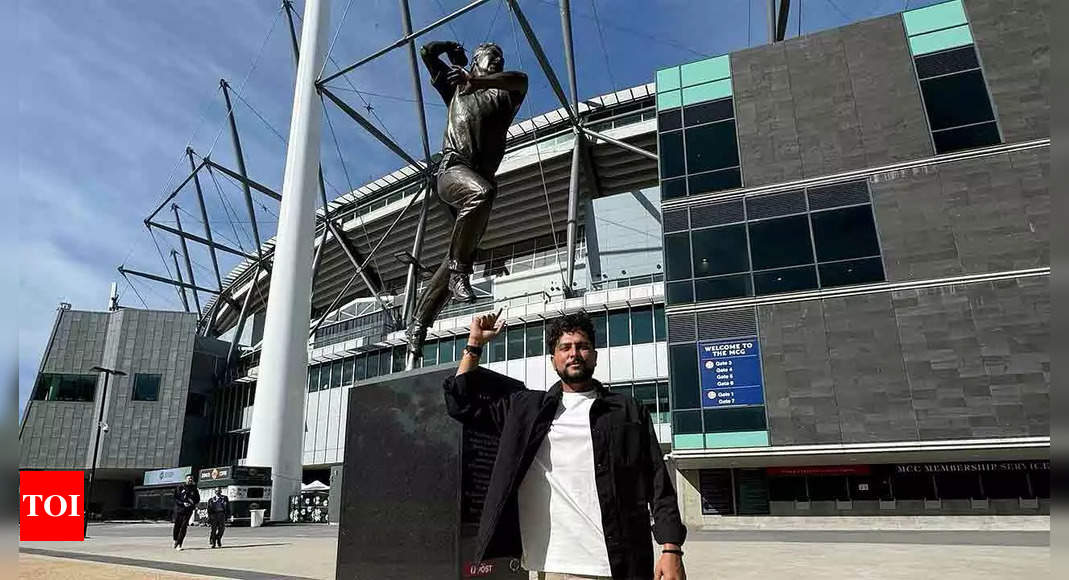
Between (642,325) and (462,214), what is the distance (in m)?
24.9

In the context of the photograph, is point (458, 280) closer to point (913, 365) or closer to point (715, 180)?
point (913, 365)

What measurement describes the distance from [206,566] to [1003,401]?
20382mm

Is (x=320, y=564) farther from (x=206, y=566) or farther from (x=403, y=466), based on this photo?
(x=403, y=466)

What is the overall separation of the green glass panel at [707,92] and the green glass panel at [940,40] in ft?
20.6

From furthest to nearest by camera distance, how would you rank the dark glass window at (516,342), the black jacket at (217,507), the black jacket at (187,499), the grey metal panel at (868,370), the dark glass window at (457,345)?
the dark glass window at (457,345), the dark glass window at (516,342), the grey metal panel at (868,370), the black jacket at (217,507), the black jacket at (187,499)

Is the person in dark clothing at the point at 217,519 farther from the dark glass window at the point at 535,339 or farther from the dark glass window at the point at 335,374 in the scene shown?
the dark glass window at the point at 335,374

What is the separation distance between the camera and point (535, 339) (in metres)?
33.3

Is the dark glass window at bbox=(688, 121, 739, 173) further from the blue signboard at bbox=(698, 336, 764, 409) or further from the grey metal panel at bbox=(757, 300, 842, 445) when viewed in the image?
the blue signboard at bbox=(698, 336, 764, 409)

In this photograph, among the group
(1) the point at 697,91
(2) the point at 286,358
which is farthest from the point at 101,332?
(1) the point at 697,91

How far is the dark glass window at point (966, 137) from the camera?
2097 centimetres

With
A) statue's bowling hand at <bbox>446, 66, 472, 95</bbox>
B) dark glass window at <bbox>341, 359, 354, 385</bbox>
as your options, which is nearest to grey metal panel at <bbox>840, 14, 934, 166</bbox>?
statue's bowling hand at <bbox>446, 66, 472, 95</bbox>

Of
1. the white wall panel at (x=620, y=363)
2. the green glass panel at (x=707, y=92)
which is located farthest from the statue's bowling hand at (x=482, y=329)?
the white wall panel at (x=620, y=363)

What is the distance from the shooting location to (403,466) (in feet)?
16.5

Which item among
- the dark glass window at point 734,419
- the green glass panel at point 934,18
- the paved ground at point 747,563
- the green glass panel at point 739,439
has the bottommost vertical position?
the paved ground at point 747,563
